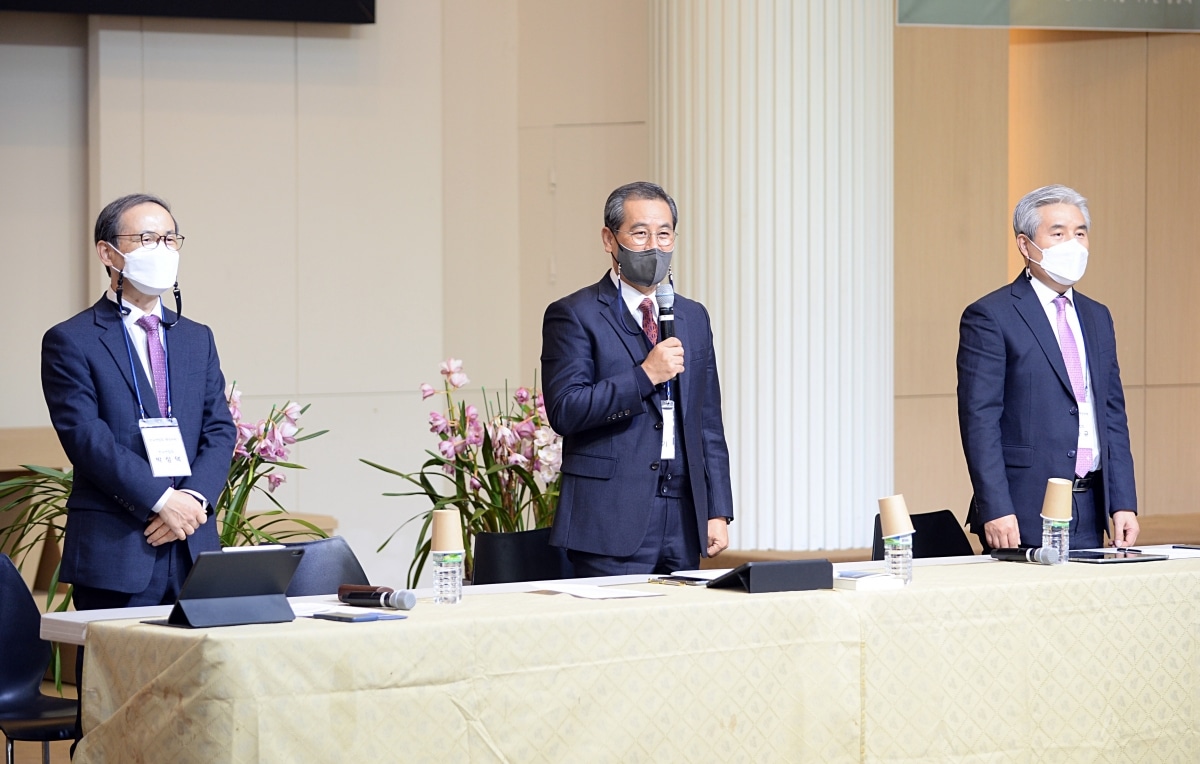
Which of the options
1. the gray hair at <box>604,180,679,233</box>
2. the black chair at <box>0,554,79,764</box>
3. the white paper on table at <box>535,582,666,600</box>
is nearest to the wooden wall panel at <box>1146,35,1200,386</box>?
the gray hair at <box>604,180,679,233</box>

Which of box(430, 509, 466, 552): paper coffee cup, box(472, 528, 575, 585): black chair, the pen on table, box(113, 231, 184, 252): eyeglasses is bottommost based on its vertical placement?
box(472, 528, 575, 585): black chair

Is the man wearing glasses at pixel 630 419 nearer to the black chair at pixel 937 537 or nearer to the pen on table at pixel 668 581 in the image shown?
the pen on table at pixel 668 581

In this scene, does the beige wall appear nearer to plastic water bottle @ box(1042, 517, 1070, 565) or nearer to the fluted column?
the fluted column

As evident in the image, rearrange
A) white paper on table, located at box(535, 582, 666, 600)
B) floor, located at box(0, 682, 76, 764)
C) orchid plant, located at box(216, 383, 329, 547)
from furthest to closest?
floor, located at box(0, 682, 76, 764)
orchid plant, located at box(216, 383, 329, 547)
white paper on table, located at box(535, 582, 666, 600)

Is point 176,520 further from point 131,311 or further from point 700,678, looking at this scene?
point 700,678

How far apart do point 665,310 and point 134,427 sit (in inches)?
46.7

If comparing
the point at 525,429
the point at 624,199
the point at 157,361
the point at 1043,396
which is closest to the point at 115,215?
the point at 157,361

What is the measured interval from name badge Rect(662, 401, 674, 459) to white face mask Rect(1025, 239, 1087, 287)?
1.06 m

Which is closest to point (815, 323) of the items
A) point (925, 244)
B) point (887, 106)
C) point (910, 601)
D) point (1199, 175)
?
point (887, 106)

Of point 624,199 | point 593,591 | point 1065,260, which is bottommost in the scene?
point 593,591

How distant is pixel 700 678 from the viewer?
8.43 feet

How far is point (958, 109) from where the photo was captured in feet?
22.5

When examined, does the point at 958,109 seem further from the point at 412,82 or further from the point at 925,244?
the point at 412,82

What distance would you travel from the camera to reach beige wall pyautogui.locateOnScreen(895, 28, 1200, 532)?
6.83 metres
